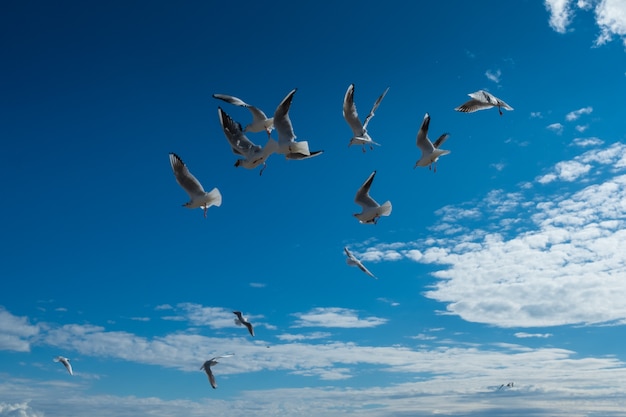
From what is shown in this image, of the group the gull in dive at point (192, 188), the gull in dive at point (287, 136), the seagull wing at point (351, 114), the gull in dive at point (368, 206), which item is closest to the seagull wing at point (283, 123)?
the gull in dive at point (287, 136)

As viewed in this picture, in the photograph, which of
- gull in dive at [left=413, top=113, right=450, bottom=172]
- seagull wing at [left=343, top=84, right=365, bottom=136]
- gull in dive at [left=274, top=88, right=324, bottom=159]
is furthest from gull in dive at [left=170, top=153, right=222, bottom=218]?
gull in dive at [left=413, top=113, right=450, bottom=172]

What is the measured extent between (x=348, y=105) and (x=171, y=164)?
296 inches

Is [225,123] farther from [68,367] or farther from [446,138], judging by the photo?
[68,367]

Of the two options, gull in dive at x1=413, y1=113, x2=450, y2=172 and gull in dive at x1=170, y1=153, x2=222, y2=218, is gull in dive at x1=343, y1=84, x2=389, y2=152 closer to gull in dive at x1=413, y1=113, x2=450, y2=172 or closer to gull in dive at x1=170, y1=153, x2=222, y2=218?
gull in dive at x1=413, y1=113, x2=450, y2=172

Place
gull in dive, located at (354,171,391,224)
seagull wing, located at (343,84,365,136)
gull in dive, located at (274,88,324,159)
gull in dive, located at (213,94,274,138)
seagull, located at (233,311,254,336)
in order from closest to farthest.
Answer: gull in dive, located at (274,88,324,159) → gull in dive, located at (213,94,274,138) → seagull wing, located at (343,84,365,136) → gull in dive, located at (354,171,391,224) → seagull, located at (233,311,254,336)

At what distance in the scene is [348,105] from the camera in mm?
24844

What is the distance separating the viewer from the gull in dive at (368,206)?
25812 mm

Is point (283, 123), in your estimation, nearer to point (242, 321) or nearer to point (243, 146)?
point (243, 146)

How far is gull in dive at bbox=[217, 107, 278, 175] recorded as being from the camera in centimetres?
2096

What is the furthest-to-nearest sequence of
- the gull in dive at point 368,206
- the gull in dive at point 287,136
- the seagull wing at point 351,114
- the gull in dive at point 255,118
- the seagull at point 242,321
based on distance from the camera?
the seagull at point 242,321
the gull in dive at point 368,206
the seagull wing at point 351,114
the gull in dive at point 255,118
the gull in dive at point 287,136

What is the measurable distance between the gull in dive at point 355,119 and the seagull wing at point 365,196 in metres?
1.67

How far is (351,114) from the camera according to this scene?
982 inches

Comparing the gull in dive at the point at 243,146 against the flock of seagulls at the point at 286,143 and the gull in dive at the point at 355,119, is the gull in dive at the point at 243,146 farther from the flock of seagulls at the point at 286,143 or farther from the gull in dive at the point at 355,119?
the gull in dive at the point at 355,119

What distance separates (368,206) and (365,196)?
0.45 meters
